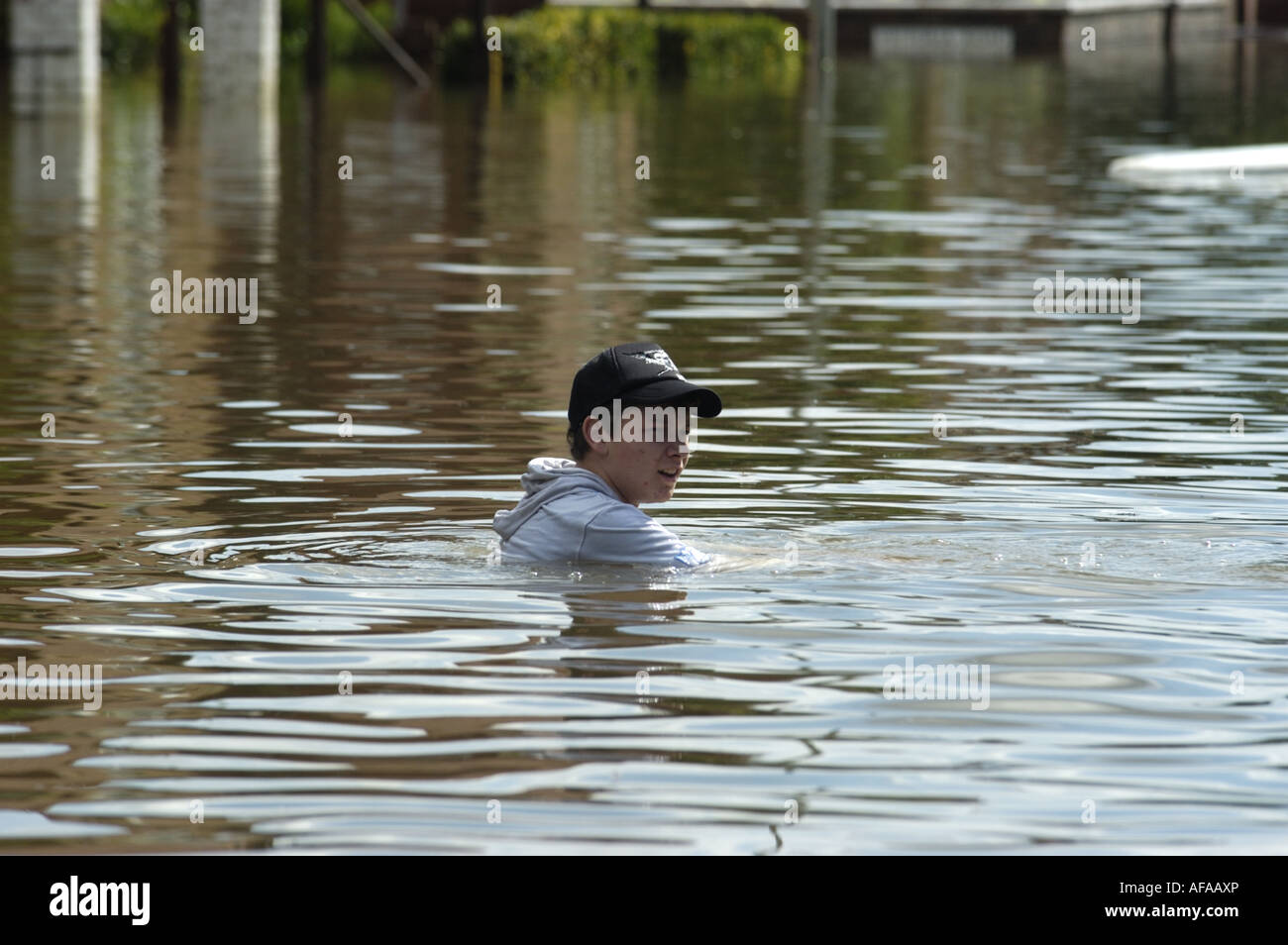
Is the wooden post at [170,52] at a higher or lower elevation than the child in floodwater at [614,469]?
higher

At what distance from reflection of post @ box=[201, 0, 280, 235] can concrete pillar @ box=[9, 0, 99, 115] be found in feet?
7.50

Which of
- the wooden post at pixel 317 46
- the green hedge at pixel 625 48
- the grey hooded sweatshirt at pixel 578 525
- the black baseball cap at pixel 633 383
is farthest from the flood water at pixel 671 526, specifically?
the green hedge at pixel 625 48

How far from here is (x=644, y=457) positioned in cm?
844

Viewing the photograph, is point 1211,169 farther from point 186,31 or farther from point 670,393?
point 186,31

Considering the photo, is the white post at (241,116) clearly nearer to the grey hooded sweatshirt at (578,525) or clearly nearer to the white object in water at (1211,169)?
the white object in water at (1211,169)

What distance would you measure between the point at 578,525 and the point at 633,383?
0.67m

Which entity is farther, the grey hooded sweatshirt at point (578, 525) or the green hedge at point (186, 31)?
the green hedge at point (186, 31)

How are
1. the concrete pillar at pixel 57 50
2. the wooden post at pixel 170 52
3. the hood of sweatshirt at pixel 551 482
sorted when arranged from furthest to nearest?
the wooden post at pixel 170 52 → the concrete pillar at pixel 57 50 → the hood of sweatshirt at pixel 551 482

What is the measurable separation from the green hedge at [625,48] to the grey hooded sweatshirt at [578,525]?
49.6 metres

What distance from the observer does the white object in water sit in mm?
30734

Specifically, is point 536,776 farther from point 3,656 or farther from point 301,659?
point 3,656

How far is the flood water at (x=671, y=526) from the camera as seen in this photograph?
20.6 ft

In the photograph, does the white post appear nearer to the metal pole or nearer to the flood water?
the flood water
